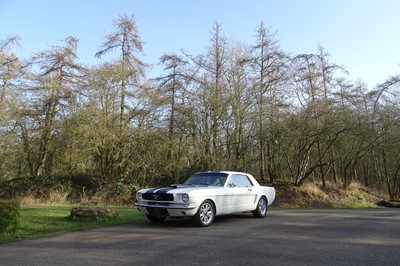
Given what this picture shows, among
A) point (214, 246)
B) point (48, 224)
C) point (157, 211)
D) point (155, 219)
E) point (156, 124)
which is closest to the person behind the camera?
point (214, 246)

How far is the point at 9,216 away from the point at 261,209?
7883 millimetres

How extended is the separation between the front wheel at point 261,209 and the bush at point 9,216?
735 cm

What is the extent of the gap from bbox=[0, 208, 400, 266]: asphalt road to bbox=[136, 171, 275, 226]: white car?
0.45m

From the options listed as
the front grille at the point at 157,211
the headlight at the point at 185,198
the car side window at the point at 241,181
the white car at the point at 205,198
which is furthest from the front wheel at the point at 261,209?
the front grille at the point at 157,211

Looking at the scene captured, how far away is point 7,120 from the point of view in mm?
21281

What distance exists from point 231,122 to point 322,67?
10.3 metres

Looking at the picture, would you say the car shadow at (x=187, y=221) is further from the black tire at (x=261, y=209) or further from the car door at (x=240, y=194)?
the car door at (x=240, y=194)

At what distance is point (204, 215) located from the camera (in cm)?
1041

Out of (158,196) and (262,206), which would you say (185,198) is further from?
(262,206)

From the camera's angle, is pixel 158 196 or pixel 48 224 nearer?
pixel 48 224

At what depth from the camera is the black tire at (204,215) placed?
10.2 metres

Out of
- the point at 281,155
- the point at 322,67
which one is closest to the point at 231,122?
the point at 281,155

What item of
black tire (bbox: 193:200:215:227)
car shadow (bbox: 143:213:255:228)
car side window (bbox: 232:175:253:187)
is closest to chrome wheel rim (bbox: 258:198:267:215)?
car shadow (bbox: 143:213:255:228)

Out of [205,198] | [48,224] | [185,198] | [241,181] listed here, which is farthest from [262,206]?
[48,224]
